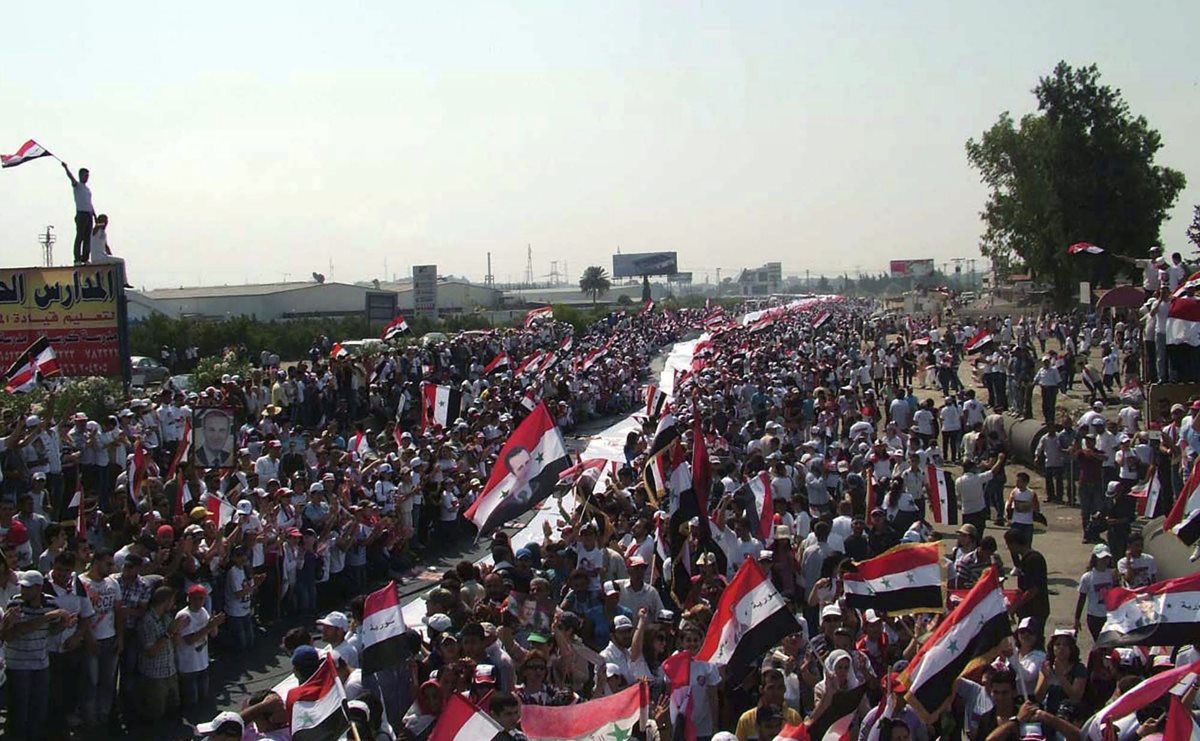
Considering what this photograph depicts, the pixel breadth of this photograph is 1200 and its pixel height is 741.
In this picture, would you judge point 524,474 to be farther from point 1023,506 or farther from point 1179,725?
point 1179,725

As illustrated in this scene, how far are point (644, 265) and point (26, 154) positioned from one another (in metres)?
152

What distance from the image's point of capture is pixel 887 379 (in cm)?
3606

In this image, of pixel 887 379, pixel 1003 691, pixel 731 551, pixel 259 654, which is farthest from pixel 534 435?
pixel 887 379

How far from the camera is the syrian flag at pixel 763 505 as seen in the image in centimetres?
1271

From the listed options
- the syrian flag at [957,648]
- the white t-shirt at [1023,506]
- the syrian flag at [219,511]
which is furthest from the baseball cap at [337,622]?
the white t-shirt at [1023,506]

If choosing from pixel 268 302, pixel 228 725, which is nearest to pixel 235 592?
pixel 228 725

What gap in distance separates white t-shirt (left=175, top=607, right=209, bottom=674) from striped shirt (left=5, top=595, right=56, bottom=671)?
1169 millimetres

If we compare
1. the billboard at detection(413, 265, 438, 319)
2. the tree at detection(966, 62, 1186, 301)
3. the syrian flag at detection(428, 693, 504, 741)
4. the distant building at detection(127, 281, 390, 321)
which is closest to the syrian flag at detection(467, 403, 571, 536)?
the syrian flag at detection(428, 693, 504, 741)

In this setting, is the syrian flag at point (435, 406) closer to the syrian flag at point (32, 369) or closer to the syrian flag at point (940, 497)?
the syrian flag at point (32, 369)

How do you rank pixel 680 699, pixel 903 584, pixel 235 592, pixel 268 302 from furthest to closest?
pixel 268 302, pixel 235 592, pixel 903 584, pixel 680 699

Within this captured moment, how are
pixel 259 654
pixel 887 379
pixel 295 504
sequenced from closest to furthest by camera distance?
pixel 259 654 < pixel 295 504 < pixel 887 379

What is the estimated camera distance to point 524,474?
41.0 feet

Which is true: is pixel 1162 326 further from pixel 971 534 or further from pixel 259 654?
pixel 259 654

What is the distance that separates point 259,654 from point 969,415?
14.7m
